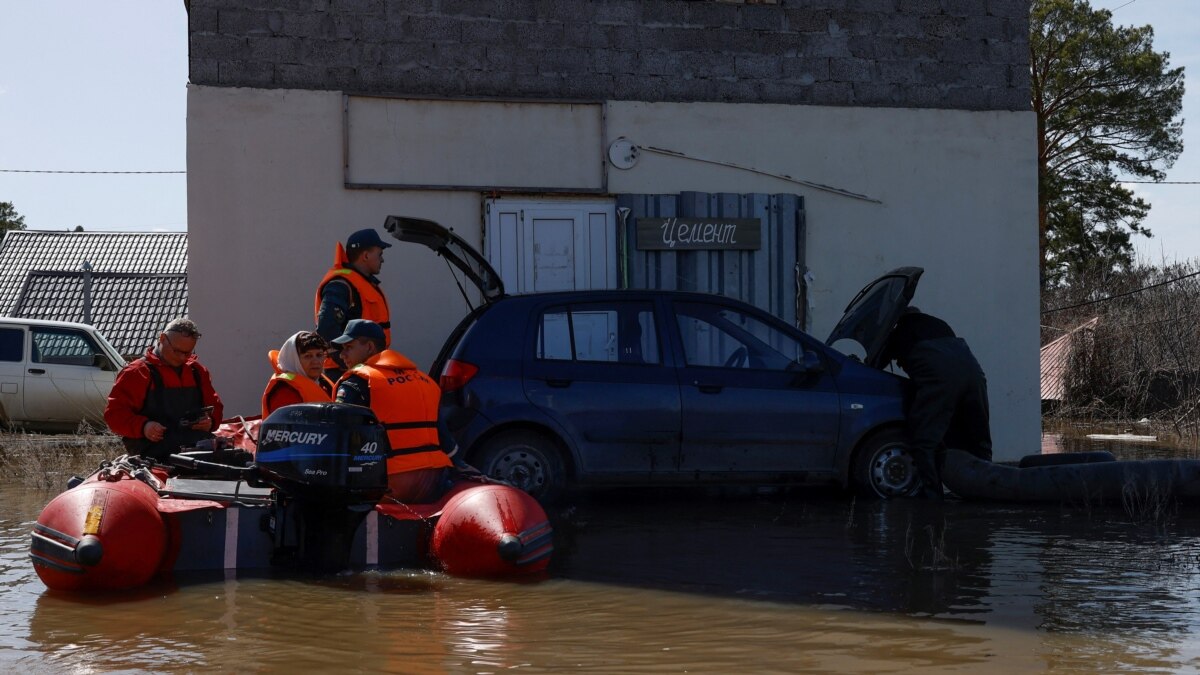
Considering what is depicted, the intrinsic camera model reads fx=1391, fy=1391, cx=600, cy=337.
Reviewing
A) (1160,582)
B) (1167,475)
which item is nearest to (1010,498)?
(1167,475)

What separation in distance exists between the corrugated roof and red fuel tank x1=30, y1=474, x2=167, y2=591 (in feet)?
52.2

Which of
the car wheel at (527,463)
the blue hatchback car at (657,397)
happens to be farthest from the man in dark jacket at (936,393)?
the car wheel at (527,463)

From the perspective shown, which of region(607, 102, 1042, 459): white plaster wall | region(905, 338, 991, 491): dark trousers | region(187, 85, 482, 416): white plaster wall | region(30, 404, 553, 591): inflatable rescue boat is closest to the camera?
region(30, 404, 553, 591): inflatable rescue boat

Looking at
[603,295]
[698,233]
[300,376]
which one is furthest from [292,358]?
[698,233]

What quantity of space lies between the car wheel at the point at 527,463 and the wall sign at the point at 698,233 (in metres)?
3.53

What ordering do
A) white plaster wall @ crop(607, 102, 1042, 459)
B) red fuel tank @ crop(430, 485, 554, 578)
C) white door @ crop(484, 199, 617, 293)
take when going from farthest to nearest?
1. white plaster wall @ crop(607, 102, 1042, 459)
2. white door @ crop(484, 199, 617, 293)
3. red fuel tank @ crop(430, 485, 554, 578)

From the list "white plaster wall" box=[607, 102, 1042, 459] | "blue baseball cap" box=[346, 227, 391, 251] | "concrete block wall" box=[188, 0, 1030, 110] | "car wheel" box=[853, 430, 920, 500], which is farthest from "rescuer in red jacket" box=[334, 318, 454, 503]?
"white plaster wall" box=[607, 102, 1042, 459]

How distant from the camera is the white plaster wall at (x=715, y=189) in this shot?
39.8 feet

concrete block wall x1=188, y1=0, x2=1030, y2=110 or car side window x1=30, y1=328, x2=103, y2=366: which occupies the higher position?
concrete block wall x1=188, y1=0, x2=1030, y2=110

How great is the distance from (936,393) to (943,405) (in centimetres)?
11

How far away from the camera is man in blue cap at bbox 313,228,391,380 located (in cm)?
988

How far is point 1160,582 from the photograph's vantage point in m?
7.09

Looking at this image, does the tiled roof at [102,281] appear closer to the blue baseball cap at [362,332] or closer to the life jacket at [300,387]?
the life jacket at [300,387]

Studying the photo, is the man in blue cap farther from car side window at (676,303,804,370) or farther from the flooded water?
the flooded water
